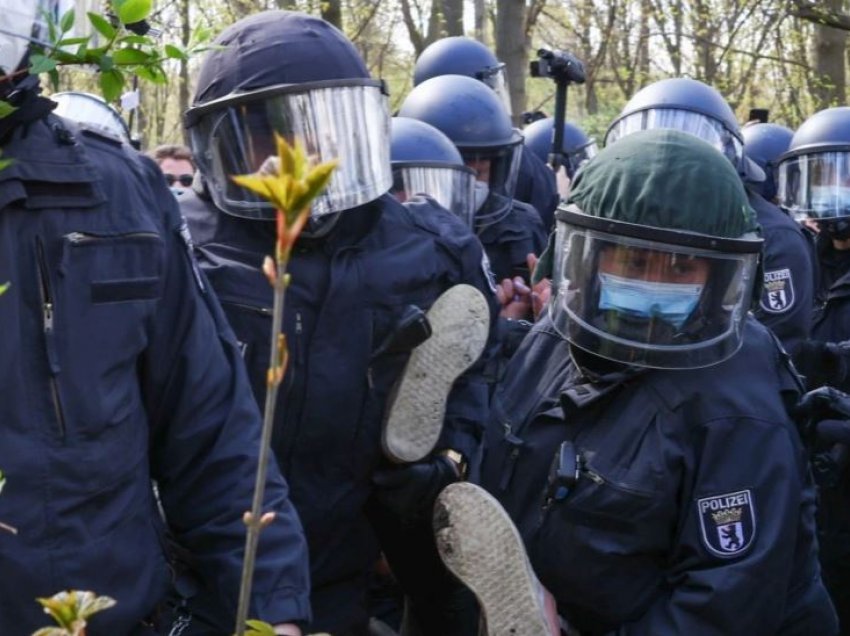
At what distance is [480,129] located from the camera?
226 inches

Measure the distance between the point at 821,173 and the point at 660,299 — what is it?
333 cm

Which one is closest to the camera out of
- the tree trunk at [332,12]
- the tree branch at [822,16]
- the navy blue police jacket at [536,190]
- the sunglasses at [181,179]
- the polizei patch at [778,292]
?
the polizei patch at [778,292]

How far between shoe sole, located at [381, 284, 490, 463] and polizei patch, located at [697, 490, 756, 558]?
2.80ft

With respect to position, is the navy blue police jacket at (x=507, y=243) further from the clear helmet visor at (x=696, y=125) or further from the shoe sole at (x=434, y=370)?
the shoe sole at (x=434, y=370)

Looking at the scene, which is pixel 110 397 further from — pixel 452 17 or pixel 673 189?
pixel 452 17

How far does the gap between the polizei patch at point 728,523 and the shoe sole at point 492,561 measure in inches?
13.7

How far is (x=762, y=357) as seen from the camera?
2770 millimetres

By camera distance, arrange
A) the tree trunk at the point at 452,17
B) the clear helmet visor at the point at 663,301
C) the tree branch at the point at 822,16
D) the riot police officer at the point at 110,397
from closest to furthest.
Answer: the riot police officer at the point at 110,397, the clear helmet visor at the point at 663,301, the tree branch at the point at 822,16, the tree trunk at the point at 452,17

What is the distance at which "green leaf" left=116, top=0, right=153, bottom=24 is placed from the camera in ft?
4.83

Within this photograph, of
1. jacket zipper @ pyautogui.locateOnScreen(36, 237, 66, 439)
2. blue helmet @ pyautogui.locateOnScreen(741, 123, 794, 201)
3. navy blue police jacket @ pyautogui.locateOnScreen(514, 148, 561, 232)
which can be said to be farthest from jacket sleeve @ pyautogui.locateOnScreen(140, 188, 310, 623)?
blue helmet @ pyautogui.locateOnScreen(741, 123, 794, 201)

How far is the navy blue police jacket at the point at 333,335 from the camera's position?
10.1ft

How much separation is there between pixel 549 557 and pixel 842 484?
2.06 meters

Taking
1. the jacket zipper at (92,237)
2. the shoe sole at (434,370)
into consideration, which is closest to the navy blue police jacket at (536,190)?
the shoe sole at (434,370)

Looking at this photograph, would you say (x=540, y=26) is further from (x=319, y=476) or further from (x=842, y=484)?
(x=319, y=476)
